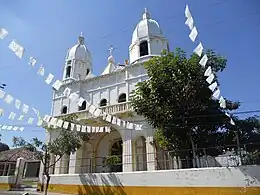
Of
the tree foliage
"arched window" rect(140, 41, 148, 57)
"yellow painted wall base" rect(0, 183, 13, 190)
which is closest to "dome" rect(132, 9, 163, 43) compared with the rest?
"arched window" rect(140, 41, 148, 57)

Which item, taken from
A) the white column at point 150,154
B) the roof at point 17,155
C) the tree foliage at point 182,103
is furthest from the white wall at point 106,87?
the roof at point 17,155

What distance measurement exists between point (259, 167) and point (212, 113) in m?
4.21

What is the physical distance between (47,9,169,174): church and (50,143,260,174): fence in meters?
0.08

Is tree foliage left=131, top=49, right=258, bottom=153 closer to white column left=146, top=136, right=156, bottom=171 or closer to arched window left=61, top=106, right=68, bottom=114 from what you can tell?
white column left=146, top=136, right=156, bottom=171

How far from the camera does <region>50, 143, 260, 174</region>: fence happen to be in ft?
36.5

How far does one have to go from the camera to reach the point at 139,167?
17438mm

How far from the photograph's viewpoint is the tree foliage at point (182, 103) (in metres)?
12.5

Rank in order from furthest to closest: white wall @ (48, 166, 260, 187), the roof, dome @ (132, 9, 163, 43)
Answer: the roof
dome @ (132, 9, 163, 43)
white wall @ (48, 166, 260, 187)

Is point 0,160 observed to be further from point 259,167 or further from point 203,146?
point 259,167

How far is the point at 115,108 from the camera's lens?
1895 centimetres

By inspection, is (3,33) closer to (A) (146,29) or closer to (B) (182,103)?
(B) (182,103)

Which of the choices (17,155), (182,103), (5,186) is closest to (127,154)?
(182,103)

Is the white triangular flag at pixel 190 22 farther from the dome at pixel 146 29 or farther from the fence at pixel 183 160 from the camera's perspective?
the dome at pixel 146 29

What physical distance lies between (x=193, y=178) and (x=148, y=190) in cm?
269
